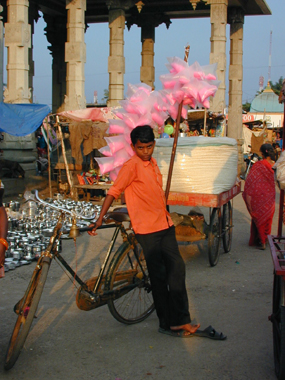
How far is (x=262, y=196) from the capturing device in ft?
24.5

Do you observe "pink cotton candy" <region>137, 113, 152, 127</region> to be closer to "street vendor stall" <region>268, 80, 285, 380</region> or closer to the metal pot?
"street vendor stall" <region>268, 80, 285, 380</region>

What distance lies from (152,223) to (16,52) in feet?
37.1

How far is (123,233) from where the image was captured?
4094mm

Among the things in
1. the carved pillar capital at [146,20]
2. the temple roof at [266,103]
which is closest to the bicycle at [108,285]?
the carved pillar capital at [146,20]

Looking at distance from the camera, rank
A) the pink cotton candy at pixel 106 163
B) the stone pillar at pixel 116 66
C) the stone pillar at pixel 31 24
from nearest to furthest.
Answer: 1. the pink cotton candy at pixel 106 163
2. the stone pillar at pixel 116 66
3. the stone pillar at pixel 31 24

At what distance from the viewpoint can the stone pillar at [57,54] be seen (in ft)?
81.1

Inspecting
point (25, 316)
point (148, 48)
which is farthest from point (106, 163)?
point (148, 48)

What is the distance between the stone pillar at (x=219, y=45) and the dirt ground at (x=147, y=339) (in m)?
11.7

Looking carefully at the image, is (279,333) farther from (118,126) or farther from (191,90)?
(118,126)

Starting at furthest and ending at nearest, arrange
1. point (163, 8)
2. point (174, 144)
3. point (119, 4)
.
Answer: point (163, 8)
point (119, 4)
point (174, 144)

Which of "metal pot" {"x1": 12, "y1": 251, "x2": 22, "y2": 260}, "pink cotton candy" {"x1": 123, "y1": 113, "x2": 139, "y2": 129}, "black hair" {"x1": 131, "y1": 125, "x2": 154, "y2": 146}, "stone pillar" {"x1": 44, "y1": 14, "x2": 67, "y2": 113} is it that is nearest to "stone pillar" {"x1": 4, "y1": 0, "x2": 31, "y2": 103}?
"metal pot" {"x1": 12, "y1": 251, "x2": 22, "y2": 260}

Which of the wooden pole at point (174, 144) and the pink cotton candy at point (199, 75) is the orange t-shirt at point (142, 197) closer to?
the wooden pole at point (174, 144)

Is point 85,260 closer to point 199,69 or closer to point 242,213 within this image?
point 199,69

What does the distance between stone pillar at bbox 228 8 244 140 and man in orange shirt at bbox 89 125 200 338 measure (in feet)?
59.3
